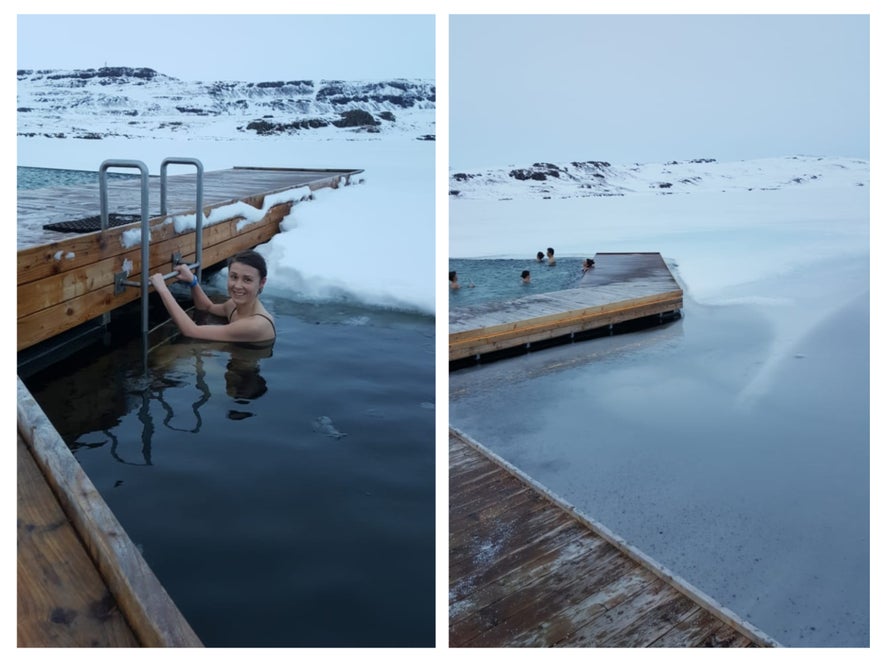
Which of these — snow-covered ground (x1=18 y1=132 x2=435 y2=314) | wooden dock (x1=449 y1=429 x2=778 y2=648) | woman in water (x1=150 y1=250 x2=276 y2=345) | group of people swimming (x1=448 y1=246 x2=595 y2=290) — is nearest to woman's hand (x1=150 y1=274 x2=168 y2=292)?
woman in water (x1=150 y1=250 x2=276 y2=345)

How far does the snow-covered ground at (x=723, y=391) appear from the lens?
202cm

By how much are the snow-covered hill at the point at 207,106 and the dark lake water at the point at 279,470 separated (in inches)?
27.5

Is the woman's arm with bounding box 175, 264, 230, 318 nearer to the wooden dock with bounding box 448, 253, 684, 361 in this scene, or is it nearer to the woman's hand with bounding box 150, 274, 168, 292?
the woman's hand with bounding box 150, 274, 168, 292

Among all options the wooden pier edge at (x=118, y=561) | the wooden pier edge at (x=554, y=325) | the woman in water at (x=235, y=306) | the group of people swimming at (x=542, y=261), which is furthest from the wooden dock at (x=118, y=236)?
the group of people swimming at (x=542, y=261)

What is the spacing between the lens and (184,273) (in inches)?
105

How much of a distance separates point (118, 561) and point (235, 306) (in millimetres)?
1847

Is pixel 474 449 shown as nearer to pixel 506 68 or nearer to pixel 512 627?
pixel 512 627

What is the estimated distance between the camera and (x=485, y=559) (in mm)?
1710

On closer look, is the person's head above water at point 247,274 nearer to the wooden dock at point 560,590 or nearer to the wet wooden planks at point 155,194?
the wet wooden planks at point 155,194

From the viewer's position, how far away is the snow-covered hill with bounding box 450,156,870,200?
14.4ft

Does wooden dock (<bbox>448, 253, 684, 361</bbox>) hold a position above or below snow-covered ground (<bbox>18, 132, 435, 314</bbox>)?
below

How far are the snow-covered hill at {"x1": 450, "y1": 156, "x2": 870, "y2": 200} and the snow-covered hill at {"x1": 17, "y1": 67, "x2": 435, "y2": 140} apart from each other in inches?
70.1

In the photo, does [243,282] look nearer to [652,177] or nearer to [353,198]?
[353,198]
